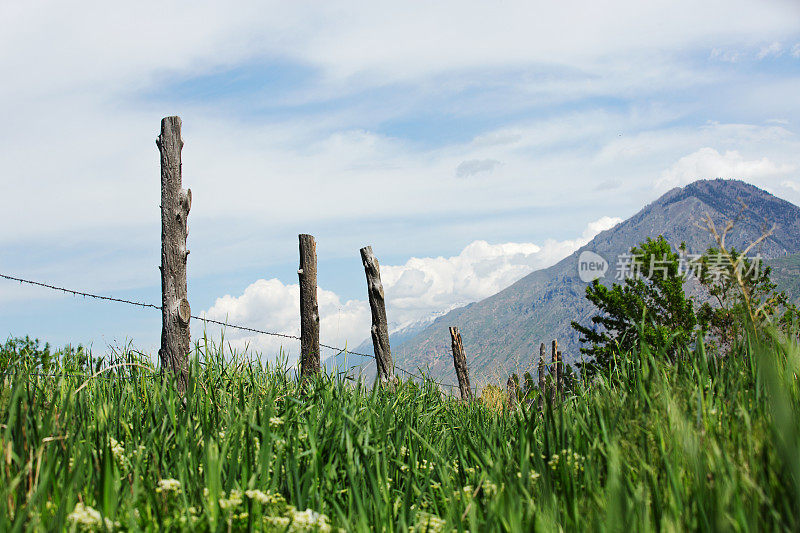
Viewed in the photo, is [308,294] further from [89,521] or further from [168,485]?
[89,521]

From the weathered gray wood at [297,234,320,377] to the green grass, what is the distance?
15.3ft

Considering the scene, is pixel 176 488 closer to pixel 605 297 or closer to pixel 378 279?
Result: pixel 378 279

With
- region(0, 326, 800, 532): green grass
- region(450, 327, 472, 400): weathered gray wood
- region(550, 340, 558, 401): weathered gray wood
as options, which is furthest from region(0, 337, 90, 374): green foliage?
region(450, 327, 472, 400): weathered gray wood

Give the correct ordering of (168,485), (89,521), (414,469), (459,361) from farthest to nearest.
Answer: (459,361)
(414,469)
(168,485)
(89,521)

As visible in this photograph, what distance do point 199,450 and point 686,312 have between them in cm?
3518

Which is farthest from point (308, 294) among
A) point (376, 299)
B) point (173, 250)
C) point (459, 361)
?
point (459, 361)

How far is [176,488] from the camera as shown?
2.16m

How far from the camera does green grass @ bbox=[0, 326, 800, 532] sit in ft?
6.01

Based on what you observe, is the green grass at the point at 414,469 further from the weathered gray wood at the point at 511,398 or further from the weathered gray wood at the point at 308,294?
the weathered gray wood at the point at 308,294

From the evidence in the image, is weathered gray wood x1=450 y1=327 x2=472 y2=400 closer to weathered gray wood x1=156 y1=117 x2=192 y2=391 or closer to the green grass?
weathered gray wood x1=156 y1=117 x2=192 y2=391

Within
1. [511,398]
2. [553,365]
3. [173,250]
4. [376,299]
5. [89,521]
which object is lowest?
[511,398]

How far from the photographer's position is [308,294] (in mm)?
8516

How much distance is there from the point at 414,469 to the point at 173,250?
4.02 metres

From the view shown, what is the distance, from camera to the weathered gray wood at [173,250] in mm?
5844
